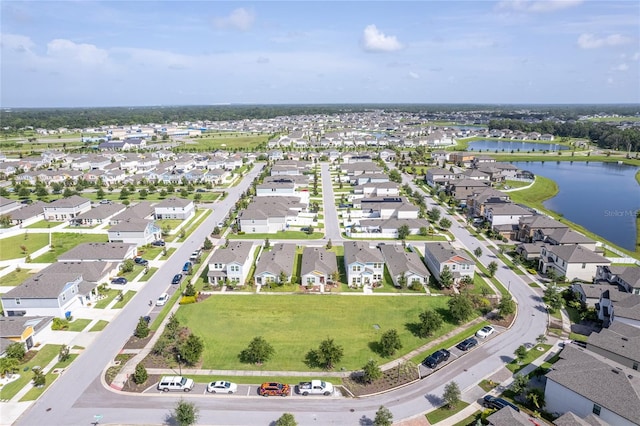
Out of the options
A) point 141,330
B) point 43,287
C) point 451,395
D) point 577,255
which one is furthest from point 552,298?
point 43,287

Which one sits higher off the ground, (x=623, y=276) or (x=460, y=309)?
(x=623, y=276)

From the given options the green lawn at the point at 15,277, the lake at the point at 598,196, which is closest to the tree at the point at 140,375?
the green lawn at the point at 15,277

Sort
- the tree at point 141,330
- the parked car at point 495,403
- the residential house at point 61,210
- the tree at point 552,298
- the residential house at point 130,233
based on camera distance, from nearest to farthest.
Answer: the parked car at point 495,403 → the tree at point 141,330 → the tree at point 552,298 → the residential house at point 130,233 → the residential house at point 61,210

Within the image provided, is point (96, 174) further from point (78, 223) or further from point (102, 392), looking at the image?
point (102, 392)

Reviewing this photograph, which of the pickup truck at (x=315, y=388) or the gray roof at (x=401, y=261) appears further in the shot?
the gray roof at (x=401, y=261)

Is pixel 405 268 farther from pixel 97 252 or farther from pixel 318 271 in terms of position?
pixel 97 252

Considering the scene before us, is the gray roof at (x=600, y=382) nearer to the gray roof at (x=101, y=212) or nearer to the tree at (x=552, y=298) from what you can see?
the tree at (x=552, y=298)

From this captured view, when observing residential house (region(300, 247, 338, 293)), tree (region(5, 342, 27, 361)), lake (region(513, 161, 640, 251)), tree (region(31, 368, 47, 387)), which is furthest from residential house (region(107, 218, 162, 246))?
lake (region(513, 161, 640, 251))
